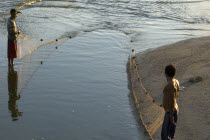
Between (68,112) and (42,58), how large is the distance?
4946mm

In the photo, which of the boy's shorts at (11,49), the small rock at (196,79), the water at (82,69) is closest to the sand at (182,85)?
the small rock at (196,79)

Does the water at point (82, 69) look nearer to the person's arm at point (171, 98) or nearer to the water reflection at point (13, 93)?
the water reflection at point (13, 93)

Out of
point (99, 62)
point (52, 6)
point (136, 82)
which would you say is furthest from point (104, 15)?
point (136, 82)

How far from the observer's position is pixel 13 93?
988cm

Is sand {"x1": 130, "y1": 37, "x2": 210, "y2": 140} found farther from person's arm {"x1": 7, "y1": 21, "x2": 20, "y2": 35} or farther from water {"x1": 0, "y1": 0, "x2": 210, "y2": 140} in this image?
person's arm {"x1": 7, "y1": 21, "x2": 20, "y2": 35}

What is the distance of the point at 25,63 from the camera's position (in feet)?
40.7

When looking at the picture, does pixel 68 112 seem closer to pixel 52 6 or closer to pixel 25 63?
pixel 25 63

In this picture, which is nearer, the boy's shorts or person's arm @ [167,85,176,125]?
person's arm @ [167,85,176,125]

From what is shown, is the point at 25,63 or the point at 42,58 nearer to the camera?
the point at 25,63

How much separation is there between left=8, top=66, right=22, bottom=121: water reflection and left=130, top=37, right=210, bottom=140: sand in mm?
3202

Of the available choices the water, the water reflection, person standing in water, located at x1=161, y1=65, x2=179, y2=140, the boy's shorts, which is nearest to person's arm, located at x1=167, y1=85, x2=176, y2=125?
person standing in water, located at x1=161, y1=65, x2=179, y2=140

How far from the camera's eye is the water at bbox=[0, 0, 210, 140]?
8.16 meters

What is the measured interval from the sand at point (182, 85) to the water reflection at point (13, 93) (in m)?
3.20

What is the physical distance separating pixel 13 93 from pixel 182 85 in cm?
497
